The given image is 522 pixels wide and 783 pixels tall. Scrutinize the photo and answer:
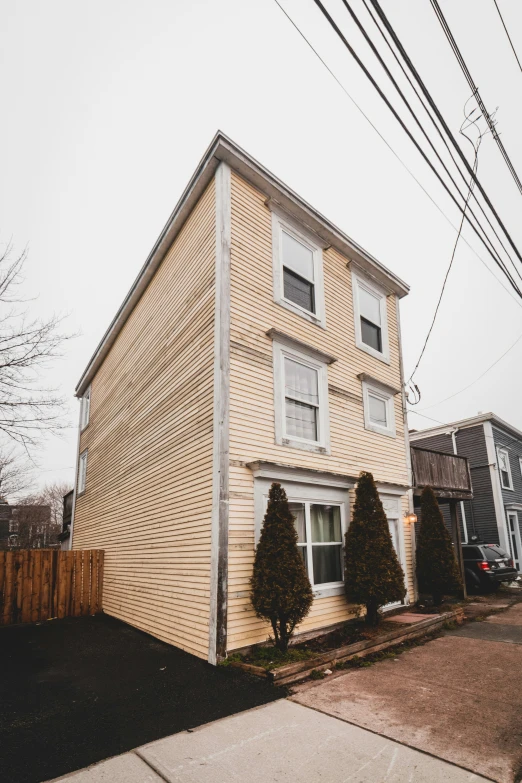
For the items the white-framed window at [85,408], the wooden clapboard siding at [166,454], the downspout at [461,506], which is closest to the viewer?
the wooden clapboard siding at [166,454]

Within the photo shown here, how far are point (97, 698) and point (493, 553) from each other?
13499 mm

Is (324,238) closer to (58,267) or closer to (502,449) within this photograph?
(502,449)

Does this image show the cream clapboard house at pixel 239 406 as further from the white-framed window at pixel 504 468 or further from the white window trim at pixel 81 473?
the white-framed window at pixel 504 468

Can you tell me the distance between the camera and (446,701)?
4914 mm

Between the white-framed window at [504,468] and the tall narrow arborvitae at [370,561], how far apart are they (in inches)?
594

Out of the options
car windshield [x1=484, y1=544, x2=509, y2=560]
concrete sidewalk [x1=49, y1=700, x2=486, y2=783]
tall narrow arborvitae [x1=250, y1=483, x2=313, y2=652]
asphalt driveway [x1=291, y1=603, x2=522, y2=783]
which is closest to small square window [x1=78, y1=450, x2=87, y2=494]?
tall narrow arborvitae [x1=250, y1=483, x2=313, y2=652]

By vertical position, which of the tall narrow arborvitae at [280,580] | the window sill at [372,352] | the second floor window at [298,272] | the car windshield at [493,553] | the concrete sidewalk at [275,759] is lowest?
the concrete sidewalk at [275,759]

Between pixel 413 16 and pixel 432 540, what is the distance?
10638 mm

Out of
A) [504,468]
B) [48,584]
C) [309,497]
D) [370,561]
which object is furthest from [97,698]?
[504,468]

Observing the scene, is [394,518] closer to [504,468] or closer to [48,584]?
[48,584]

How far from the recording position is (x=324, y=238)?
11156 millimetres

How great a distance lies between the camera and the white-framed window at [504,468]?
2128 cm

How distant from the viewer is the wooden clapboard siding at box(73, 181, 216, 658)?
782cm

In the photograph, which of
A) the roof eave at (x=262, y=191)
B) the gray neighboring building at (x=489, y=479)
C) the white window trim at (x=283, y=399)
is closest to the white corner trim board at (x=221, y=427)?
the roof eave at (x=262, y=191)
